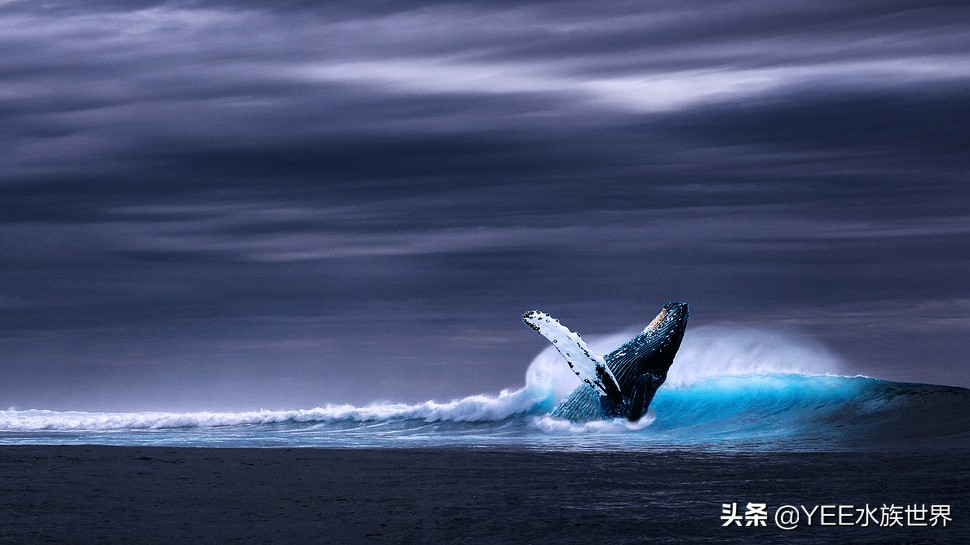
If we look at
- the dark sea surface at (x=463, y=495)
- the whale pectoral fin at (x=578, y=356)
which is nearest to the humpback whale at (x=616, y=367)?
the whale pectoral fin at (x=578, y=356)

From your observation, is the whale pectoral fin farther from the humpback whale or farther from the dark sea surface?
the dark sea surface

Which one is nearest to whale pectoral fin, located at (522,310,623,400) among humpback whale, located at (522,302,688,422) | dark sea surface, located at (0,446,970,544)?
humpback whale, located at (522,302,688,422)

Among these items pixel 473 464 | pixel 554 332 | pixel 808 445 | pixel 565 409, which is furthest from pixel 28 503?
pixel 565 409

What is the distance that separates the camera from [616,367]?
32.1 metres

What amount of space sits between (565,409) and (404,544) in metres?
24.2

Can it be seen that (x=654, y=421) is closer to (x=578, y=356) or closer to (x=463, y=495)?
(x=578, y=356)

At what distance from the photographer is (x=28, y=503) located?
12570 mm

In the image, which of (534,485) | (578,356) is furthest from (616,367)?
(534,485)

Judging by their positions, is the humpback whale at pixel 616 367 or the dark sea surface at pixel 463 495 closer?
the dark sea surface at pixel 463 495

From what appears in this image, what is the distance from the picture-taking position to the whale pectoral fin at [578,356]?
101ft

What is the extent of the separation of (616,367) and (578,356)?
1777 millimetres

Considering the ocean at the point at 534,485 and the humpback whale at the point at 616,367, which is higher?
the humpback whale at the point at 616,367

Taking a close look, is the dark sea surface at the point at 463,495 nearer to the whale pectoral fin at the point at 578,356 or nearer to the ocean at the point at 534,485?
the ocean at the point at 534,485

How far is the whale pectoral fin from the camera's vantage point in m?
30.8
